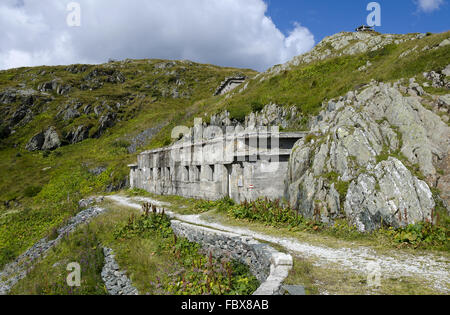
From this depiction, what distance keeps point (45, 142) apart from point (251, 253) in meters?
61.0

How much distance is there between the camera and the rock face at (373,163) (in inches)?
388

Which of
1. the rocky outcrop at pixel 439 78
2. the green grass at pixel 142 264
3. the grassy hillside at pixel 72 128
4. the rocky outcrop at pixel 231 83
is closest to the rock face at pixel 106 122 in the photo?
the grassy hillside at pixel 72 128

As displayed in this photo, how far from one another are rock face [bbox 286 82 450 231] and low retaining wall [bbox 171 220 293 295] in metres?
3.97

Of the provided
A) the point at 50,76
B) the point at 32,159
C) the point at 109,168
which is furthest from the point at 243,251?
the point at 50,76

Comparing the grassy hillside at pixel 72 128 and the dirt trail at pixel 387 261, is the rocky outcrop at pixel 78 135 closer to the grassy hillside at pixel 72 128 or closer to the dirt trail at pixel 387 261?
the grassy hillside at pixel 72 128

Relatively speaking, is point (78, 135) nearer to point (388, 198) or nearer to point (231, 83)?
point (231, 83)

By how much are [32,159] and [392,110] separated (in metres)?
57.1

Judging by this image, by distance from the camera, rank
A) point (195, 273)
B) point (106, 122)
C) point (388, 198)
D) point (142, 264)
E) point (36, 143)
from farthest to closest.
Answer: point (106, 122) < point (36, 143) < point (142, 264) < point (388, 198) < point (195, 273)

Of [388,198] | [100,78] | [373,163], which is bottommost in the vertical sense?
[388,198]

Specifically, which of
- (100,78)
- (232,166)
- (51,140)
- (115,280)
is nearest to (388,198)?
(232,166)

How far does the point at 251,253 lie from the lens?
903 cm

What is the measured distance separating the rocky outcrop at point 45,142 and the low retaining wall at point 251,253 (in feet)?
176

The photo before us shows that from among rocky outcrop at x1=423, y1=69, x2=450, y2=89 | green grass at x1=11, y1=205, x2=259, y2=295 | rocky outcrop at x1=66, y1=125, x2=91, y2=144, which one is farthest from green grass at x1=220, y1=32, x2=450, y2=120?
rocky outcrop at x1=66, y1=125, x2=91, y2=144
